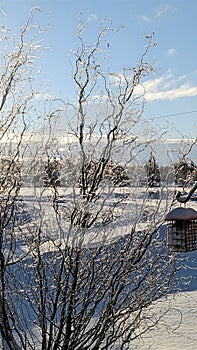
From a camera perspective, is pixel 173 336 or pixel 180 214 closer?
pixel 180 214

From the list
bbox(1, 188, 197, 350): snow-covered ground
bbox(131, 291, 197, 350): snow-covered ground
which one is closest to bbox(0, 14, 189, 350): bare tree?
bbox(1, 188, 197, 350): snow-covered ground

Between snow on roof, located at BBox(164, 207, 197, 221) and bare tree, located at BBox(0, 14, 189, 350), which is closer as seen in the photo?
bare tree, located at BBox(0, 14, 189, 350)

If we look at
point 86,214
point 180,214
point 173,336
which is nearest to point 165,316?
point 173,336

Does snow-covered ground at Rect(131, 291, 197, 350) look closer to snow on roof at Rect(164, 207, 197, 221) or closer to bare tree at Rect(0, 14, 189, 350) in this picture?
snow on roof at Rect(164, 207, 197, 221)

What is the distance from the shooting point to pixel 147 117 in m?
1.47

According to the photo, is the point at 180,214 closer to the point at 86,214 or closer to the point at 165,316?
the point at 165,316

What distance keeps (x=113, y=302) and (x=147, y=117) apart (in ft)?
2.09

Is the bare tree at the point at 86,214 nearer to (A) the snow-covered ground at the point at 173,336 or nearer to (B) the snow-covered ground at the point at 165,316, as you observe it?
(B) the snow-covered ground at the point at 165,316

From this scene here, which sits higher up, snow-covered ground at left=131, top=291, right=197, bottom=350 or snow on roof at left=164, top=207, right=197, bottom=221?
snow on roof at left=164, top=207, right=197, bottom=221

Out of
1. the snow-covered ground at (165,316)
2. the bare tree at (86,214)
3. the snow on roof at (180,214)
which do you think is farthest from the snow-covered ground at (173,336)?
the bare tree at (86,214)

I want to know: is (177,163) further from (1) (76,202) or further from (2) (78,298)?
(2) (78,298)

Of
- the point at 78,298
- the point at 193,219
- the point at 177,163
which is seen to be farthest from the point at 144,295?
the point at 193,219

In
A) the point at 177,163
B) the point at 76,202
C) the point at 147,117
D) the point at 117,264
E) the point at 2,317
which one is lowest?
the point at 2,317

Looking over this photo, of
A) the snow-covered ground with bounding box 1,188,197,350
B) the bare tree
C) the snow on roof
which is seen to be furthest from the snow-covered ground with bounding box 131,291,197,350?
the bare tree
